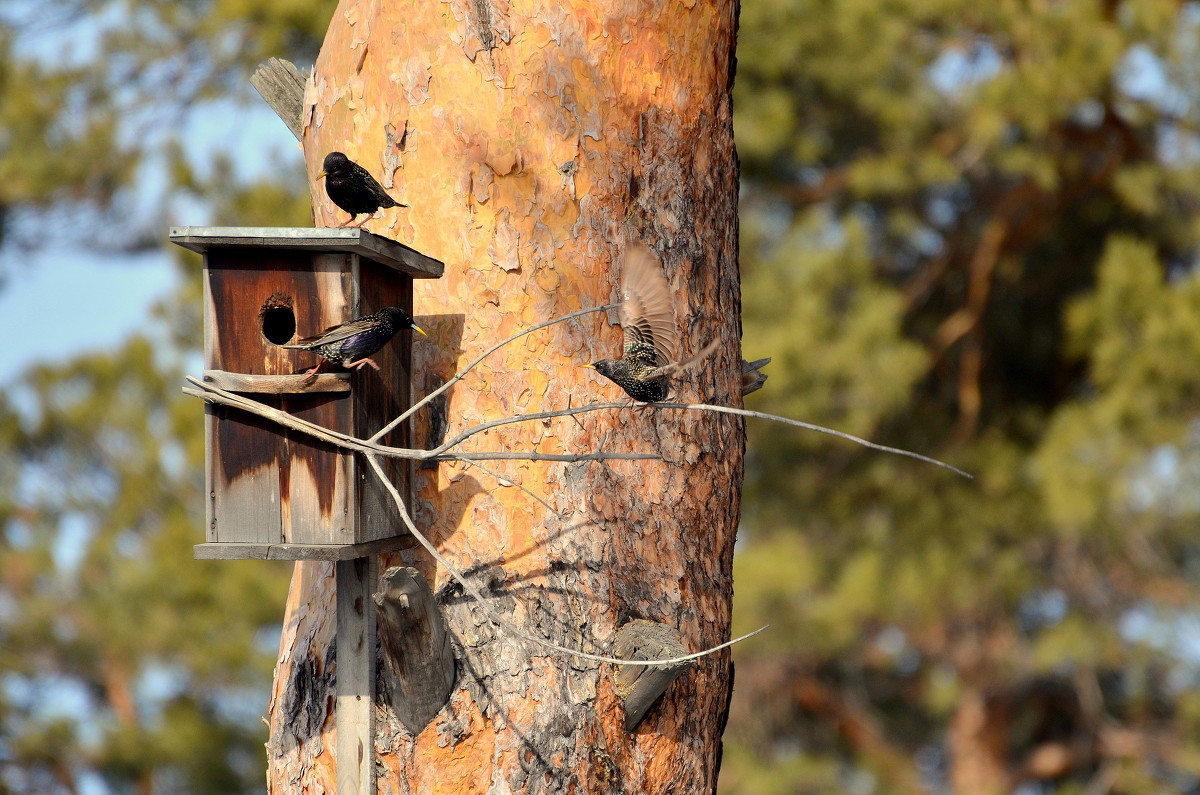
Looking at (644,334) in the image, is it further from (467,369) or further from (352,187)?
(352,187)

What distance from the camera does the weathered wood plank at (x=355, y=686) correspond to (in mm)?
1804

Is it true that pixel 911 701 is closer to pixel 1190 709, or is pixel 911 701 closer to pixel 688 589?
pixel 1190 709

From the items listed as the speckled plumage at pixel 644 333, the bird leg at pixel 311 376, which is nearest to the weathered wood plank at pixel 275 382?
the bird leg at pixel 311 376

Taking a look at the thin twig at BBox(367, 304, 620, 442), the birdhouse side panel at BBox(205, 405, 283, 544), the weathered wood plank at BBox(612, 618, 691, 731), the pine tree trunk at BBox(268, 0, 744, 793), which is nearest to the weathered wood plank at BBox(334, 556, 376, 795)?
the pine tree trunk at BBox(268, 0, 744, 793)

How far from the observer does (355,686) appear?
1.81m

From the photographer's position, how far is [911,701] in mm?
9797

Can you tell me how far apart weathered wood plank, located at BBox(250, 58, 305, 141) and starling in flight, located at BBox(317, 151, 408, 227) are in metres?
0.38

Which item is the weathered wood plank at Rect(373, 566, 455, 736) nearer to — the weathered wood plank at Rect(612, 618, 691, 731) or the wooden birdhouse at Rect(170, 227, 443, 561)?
the wooden birdhouse at Rect(170, 227, 443, 561)

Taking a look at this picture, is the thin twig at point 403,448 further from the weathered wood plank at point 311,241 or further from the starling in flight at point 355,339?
the weathered wood plank at point 311,241

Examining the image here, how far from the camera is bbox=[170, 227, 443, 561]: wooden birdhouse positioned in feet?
5.97

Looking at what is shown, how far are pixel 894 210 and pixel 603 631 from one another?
6229mm

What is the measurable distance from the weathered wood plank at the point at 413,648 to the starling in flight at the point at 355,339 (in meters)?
0.34

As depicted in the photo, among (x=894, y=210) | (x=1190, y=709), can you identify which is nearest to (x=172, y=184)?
(x=894, y=210)

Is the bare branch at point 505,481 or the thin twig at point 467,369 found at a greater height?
the thin twig at point 467,369
